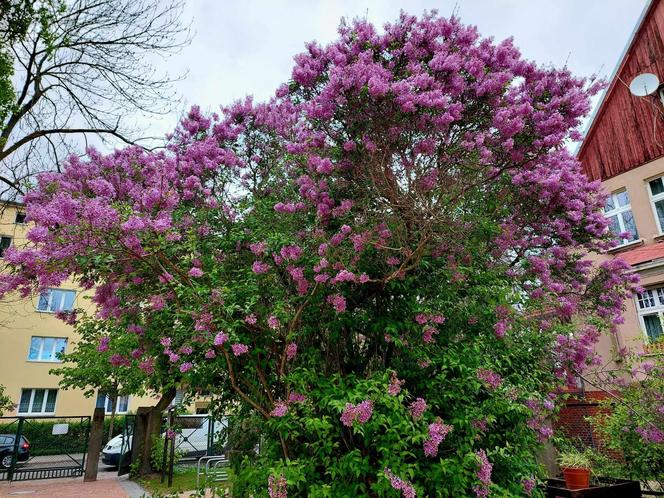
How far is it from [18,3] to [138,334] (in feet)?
21.5

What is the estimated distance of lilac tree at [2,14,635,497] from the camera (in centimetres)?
389

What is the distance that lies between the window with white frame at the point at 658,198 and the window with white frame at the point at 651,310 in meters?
1.99

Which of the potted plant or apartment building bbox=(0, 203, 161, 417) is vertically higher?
apartment building bbox=(0, 203, 161, 417)

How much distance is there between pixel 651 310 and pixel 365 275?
40.4 ft

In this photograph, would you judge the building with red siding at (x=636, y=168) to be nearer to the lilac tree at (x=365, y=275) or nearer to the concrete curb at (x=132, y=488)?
the lilac tree at (x=365, y=275)

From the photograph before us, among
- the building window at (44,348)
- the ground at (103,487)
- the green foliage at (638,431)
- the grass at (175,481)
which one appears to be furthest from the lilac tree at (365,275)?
the building window at (44,348)

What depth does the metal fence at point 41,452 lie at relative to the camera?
12.3m

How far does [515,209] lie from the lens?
21.9 feet

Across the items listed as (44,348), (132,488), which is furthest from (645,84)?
(44,348)

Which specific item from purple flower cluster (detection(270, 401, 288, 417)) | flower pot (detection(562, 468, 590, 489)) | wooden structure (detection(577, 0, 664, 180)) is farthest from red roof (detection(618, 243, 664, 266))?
purple flower cluster (detection(270, 401, 288, 417))

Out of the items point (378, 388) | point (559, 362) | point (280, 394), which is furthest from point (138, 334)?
point (559, 362)

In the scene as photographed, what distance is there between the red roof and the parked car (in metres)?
→ 18.9

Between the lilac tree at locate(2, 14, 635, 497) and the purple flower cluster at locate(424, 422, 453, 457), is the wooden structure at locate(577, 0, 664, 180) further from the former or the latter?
the purple flower cluster at locate(424, 422, 453, 457)

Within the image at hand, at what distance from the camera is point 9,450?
13.9m
